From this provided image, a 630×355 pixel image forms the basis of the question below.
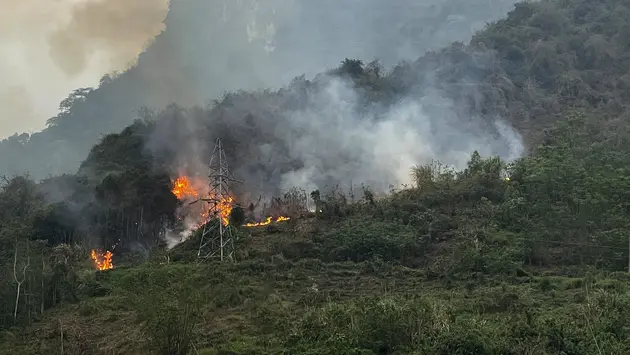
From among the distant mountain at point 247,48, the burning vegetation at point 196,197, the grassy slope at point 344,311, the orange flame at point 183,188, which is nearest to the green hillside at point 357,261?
the grassy slope at point 344,311

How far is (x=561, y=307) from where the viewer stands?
19.2m

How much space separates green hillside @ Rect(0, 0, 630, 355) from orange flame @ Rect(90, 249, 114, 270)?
91cm

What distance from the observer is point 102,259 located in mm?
36719

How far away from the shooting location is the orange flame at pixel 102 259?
35719mm

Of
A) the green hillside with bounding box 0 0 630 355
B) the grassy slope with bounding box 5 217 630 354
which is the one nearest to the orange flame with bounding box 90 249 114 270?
the green hillside with bounding box 0 0 630 355

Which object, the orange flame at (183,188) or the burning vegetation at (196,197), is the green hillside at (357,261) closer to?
the orange flame at (183,188)

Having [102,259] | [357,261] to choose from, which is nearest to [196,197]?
[102,259]

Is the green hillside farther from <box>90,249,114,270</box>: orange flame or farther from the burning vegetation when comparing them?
the burning vegetation

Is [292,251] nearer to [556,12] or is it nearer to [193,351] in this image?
[193,351]

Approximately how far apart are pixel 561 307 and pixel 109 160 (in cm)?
3777

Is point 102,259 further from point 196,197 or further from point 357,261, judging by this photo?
point 357,261

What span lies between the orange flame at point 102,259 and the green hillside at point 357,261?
2.99 ft

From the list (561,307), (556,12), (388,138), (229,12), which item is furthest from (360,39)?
(561,307)

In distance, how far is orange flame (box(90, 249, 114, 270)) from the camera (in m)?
35.7
